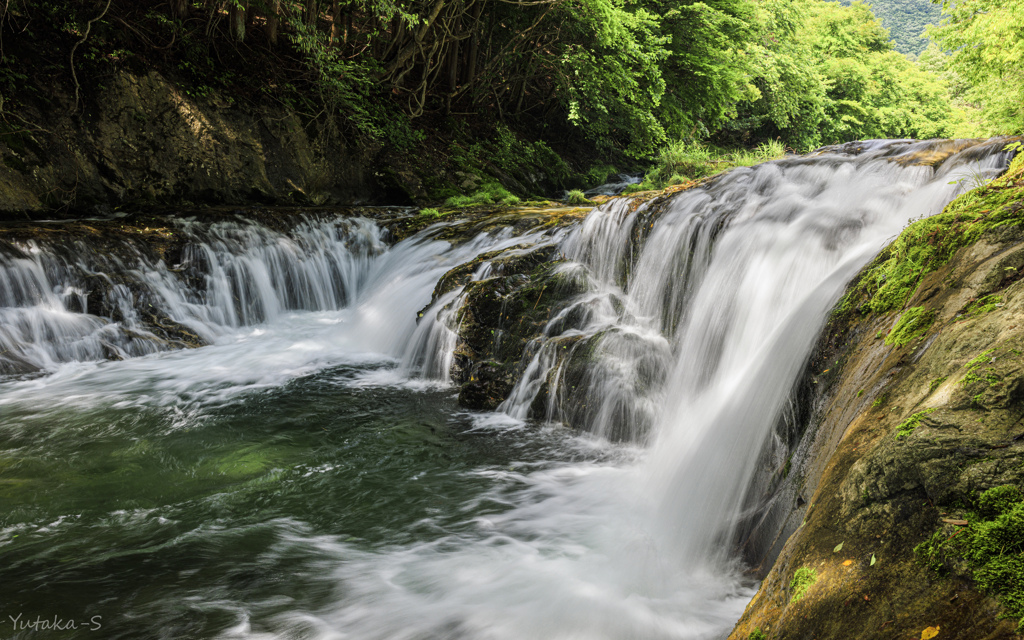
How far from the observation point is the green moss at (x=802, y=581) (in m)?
1.56

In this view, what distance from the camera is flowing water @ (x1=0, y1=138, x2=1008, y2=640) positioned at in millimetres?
2758

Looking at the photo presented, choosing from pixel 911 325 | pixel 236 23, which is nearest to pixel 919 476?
pixel 911 325

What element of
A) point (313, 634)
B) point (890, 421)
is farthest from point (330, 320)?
point (890, 421)

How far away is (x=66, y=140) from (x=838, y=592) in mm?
10718

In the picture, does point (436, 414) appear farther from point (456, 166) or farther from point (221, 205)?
point (456, 166)

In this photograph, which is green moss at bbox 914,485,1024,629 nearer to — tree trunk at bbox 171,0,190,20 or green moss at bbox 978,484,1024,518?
green moss at bbox 978,484,1024,518

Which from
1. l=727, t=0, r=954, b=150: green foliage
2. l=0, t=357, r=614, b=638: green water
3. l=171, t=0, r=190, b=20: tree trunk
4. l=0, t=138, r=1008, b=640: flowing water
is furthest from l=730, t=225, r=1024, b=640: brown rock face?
l=727, t=0, r=954, b=150: green foliage

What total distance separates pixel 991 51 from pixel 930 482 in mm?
12007

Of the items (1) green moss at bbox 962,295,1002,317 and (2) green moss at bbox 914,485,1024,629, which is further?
(1) green moss at bbox 962,295,1002,317

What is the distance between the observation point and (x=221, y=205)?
32.3 ft

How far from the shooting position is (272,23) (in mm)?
11039

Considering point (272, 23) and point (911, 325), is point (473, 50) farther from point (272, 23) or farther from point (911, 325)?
point (911, 325)

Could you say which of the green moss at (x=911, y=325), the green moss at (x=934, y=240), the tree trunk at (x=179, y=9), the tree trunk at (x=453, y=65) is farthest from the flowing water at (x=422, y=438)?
the tree trunk at (x=453, y=65)

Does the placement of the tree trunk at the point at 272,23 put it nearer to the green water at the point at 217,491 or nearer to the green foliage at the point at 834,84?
the green water at the point at 217,491
